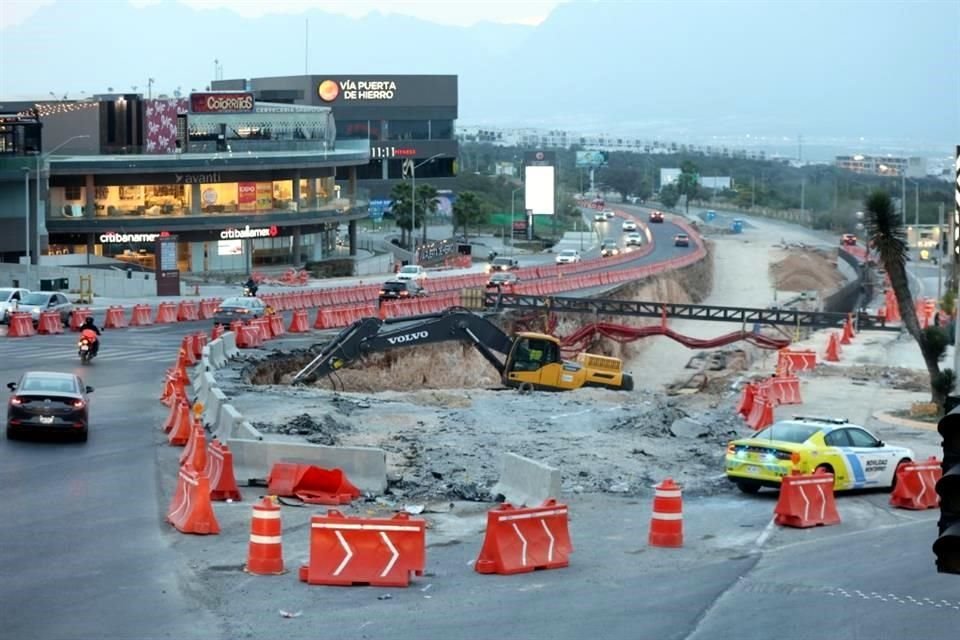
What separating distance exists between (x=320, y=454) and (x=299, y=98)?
491ft

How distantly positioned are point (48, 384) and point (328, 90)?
142064mm

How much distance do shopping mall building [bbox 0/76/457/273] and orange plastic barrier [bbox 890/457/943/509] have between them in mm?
55098

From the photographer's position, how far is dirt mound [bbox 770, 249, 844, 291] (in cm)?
11369

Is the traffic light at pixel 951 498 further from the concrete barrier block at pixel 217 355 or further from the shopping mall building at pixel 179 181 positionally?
the shopping mall building at pixel 179 181

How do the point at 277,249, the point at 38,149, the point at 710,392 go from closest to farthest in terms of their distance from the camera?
the point at 710,392, the point at 38,149, the point at 277,249

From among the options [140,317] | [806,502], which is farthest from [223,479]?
[140,317]

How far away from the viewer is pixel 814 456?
2500 cm

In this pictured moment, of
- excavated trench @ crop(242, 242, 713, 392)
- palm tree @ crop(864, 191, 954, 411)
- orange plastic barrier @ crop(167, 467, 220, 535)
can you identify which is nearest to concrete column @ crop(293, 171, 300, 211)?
excavated trench @ crop(242, 242, 713, 392)

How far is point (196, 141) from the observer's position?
10269 centimetres

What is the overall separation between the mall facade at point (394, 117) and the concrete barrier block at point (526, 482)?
139 metres

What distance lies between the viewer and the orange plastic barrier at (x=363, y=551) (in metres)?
17.3

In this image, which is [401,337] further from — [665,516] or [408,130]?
[408,130]

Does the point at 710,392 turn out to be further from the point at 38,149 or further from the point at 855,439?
the point at 38,149

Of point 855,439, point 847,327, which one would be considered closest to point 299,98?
point 847,327
